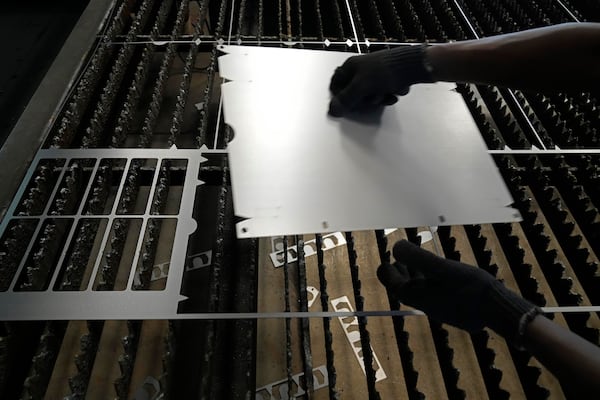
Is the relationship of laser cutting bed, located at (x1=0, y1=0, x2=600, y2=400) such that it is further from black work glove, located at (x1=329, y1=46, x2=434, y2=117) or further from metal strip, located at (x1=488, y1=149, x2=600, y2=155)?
black work glove, located at (x1=329, y1=46, x2=434, y2=117)

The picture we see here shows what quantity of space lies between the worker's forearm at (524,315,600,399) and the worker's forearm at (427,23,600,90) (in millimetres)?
569

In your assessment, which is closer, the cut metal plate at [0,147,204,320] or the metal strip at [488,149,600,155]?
the cut metal plate at [0,147,204,320]

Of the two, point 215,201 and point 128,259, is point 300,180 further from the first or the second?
point 128,259

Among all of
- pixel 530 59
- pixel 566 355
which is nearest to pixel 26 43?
pixel 530 59

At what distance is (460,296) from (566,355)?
Result: 7.6 inches

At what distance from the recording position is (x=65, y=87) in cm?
139

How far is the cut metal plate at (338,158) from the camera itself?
2.83 feet

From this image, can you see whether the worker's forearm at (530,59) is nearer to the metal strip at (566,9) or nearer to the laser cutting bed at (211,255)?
the laser cutting bed at (211,255)

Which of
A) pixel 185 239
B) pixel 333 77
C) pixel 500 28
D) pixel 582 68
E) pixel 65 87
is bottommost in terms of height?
pixel 185 239

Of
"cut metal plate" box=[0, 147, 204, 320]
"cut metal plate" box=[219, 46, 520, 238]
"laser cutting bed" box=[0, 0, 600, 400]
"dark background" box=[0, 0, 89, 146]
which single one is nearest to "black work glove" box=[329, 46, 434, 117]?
"cut metal plate" box=[219, 46, 520, 238]

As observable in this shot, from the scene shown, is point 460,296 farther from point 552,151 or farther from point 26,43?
point 26,43

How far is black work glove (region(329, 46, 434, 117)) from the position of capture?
41.5 inches

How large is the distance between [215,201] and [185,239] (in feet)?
1.92

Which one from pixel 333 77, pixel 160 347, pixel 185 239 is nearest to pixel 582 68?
pixel 333 77
